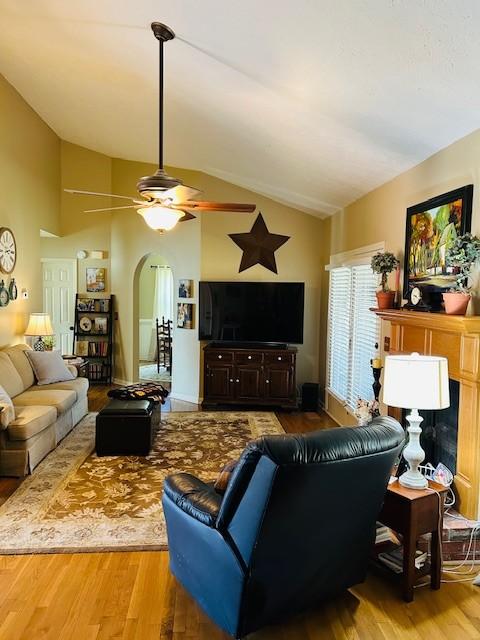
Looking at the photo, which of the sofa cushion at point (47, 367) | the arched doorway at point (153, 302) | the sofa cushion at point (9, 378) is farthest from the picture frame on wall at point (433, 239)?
the arched doorway at point (153, 302)

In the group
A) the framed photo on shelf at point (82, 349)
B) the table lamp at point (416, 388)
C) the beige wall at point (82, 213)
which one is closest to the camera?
the table lamp at point (416, 388)

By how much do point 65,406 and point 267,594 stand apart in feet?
11.7

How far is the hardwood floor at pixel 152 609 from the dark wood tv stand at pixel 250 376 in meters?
3.79

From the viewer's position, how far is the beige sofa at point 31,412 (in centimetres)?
406

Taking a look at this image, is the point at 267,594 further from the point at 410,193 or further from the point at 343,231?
the point at 343,231

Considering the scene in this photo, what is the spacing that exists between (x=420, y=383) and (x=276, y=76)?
7.29 feet

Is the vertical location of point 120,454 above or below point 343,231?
below

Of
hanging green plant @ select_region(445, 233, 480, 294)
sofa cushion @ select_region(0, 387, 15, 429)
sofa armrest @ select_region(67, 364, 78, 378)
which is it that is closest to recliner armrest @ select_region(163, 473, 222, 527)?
hanging green plant @ select_region(445, 233, 480, 294)

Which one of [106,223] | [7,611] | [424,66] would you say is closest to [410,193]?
[424,66]

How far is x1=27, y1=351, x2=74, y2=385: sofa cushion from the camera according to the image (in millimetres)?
5648

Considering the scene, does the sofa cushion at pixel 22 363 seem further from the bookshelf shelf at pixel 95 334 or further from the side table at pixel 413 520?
the side table at pixel 413 520

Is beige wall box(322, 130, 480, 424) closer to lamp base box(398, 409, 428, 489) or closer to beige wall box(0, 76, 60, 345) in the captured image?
lamp base box(398, 409, 428, 489)

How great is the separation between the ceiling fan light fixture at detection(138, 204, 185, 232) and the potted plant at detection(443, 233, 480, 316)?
2.08 meters

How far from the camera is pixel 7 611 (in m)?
2.40
